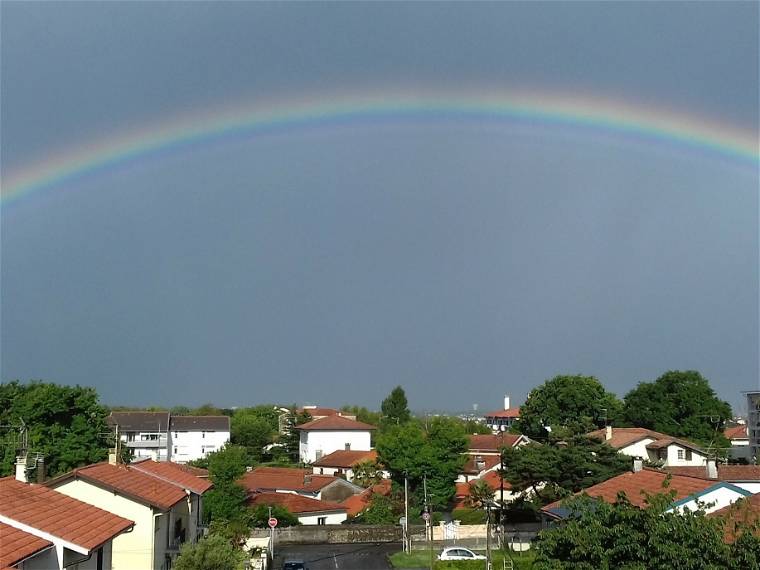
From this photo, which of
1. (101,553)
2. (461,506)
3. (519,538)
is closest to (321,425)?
(461,506)

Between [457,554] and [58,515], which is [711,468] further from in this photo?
[58,515]

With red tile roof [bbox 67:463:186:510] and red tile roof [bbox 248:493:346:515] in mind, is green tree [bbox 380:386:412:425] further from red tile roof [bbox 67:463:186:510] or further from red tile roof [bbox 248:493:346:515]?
red tile roof [bbox 67:463:186:510]

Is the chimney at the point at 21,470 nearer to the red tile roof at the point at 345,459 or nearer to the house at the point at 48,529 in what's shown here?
the house at the point at 48,529

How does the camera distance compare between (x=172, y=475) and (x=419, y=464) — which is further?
(x=419, y=464)

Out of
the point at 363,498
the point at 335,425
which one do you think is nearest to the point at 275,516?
the point at 363,498

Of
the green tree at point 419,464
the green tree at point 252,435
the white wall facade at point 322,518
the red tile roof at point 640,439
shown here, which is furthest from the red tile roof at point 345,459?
the red tile roof at point 640,439

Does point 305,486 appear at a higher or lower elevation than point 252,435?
lower

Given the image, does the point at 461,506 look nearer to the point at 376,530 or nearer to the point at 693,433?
the point at 376,530
